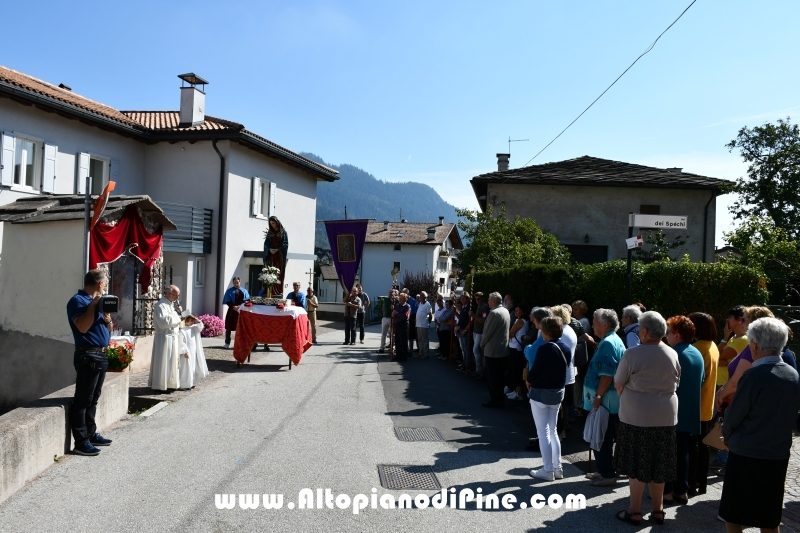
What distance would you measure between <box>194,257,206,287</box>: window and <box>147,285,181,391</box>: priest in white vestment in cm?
1158

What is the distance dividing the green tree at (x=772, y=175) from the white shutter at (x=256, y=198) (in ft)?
89.9

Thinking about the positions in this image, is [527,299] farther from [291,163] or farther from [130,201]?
[291,163]

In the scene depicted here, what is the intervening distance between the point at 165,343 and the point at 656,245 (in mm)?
16571

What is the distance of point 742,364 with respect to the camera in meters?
5.52

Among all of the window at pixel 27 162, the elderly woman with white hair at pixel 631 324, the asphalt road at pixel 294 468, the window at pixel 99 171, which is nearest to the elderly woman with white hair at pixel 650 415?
the asphalt road at pixel 294 468

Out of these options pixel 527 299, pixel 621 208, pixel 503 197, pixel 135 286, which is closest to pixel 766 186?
pixel 621 208

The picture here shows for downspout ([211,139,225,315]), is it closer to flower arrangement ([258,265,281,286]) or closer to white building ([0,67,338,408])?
white building ([0,67,338,408])

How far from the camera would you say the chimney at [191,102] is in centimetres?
2308

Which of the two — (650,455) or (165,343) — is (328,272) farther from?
(650,455)

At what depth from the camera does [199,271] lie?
21.9m

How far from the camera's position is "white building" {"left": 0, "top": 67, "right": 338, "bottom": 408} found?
17.2m

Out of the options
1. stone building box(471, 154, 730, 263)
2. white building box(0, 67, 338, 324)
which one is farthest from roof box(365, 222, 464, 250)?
white building box(0, 67, 338, 324)

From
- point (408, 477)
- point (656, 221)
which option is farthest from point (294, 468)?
point (656, 221)

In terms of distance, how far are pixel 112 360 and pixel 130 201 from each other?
4699mm
